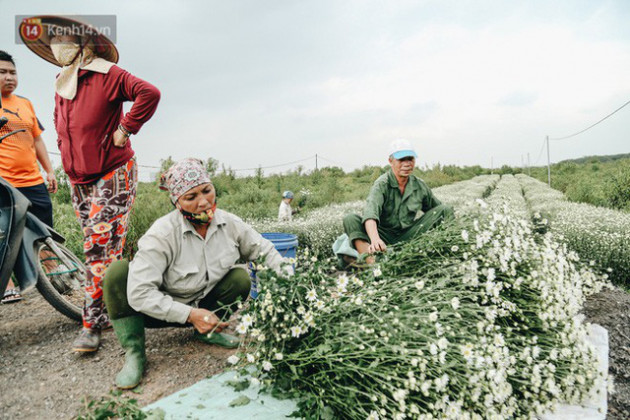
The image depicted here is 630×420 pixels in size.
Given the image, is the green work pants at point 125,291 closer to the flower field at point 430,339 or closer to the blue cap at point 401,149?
the flower field at point 430,339

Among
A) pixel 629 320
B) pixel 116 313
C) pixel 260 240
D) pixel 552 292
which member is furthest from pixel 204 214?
pixel 629 320

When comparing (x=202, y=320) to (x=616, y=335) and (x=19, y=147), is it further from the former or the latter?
(x=616, y=335)

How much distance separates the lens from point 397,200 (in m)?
3.65

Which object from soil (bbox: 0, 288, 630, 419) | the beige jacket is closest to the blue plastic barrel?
the beige jacket

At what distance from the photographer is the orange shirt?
3.28 meters

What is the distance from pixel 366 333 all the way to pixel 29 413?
1.81 metres

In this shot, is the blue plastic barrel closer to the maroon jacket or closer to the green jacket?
the green jacket

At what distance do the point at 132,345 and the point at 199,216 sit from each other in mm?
854

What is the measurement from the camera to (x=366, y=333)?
5.58ft

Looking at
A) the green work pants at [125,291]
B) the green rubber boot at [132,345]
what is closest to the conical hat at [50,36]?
the green work pants at [125,291]

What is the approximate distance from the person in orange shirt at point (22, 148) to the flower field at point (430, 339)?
8.62ft

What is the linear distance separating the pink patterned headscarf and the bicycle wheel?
1408mm

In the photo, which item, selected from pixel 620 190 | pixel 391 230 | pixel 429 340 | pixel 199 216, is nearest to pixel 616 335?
pixel 391 230

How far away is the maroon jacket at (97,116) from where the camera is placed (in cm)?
→ 240
